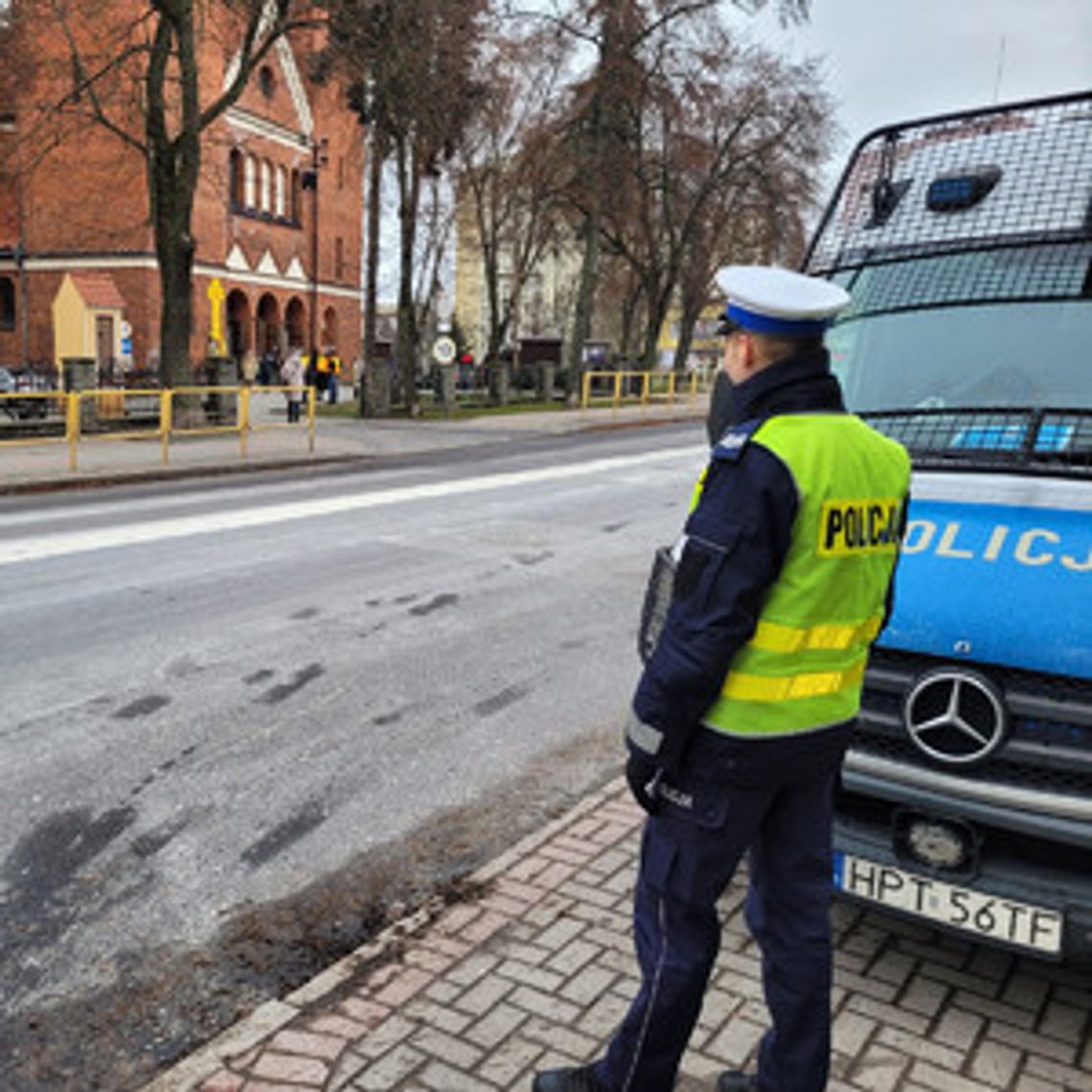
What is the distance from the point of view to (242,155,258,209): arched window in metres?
45.4

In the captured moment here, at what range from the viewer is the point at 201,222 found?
42.1m

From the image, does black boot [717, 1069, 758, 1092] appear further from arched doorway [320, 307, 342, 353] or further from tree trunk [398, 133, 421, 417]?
arched doorway [320, 307, 342, 353]

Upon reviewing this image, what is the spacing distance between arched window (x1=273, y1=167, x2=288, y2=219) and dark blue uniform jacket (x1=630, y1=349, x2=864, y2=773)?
49179 mm

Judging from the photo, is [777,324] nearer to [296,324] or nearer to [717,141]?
[717,141]

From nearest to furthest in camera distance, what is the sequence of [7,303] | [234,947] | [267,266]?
[234,947] < [7,303] < [267,266]

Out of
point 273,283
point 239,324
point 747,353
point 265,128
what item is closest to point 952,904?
point 747,353

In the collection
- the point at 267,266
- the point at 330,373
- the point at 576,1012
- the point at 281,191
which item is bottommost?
the point at 576,1012

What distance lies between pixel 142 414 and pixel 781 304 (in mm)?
18801

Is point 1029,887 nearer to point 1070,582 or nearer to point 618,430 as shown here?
point 1070,582

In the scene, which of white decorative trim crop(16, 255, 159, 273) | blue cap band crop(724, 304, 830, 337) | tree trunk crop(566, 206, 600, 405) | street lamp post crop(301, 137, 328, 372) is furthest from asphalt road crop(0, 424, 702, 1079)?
street lamp post crop(301, 137, 328, 372)

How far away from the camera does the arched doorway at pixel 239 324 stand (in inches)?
1795

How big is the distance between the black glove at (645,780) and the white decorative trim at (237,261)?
1765 inches

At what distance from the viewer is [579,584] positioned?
901 centimetres

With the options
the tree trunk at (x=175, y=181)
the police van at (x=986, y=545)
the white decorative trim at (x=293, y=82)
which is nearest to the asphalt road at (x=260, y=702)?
the police van at (x=986, y=545)
